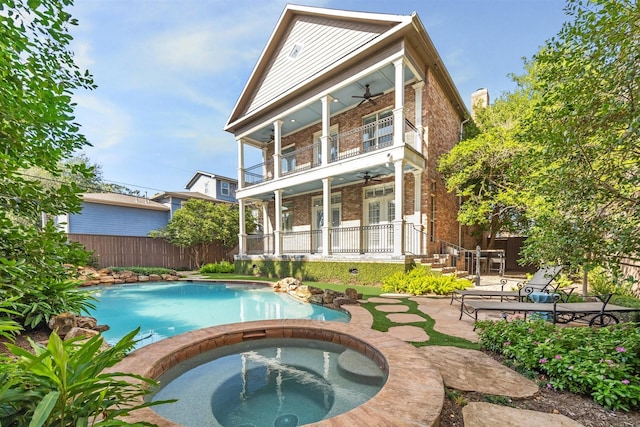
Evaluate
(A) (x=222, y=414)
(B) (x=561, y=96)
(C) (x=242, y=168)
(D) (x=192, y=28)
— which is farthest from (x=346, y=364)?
(C) (x=242, y=168)

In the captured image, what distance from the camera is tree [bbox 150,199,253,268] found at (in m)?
14.8

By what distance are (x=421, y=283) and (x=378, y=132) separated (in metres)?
5.87

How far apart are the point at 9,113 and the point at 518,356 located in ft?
15.5

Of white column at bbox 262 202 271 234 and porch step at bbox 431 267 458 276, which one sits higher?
white column at bbox 262 202 271 234

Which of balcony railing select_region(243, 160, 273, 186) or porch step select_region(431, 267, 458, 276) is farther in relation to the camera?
balcony railing select_region(243, 160, 273, 186)

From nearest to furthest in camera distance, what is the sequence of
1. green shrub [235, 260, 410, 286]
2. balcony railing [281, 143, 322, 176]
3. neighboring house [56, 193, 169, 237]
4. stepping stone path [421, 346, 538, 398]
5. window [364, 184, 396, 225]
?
stepping stone path [421, 346, 538, 398] → green shrub [235, 260, 410, 286] → window [364, 184, 396, 225] → balcony railing [281, 143, 322, 176] → neighboring house [56, 193, 169, 237]

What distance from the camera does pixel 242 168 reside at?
522 inches

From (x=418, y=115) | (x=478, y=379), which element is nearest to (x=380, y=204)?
(x=418, y=115)

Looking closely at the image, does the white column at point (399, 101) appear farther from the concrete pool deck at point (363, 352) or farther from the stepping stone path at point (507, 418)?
the stepping stone path at point (507, 418)

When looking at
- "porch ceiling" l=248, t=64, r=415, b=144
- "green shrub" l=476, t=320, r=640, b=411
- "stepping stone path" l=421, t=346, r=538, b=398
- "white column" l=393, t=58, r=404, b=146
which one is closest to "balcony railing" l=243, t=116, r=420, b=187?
"white column" l=393, t=58, r=404, b=146

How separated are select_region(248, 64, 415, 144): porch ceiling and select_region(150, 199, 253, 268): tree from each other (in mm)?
4982

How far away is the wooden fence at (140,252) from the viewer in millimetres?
13344

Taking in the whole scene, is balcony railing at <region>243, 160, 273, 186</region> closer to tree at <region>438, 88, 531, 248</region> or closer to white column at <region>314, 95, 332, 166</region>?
white column at <region>314, 95, 332, 166</region>

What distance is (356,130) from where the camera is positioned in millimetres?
9648
